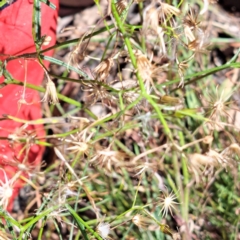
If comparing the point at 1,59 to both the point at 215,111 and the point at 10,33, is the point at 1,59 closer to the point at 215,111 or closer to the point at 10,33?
the point at 10,33

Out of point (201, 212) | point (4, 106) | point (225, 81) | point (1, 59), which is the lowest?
point (201, 212)

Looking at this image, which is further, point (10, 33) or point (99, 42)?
point (99, 42)

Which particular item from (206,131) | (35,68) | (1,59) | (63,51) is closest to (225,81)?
(206,131)

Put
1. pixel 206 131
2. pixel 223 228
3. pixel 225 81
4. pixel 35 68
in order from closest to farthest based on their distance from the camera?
1. pixel 35 68
2. pixel 223 228
3. pixel 206 131
4. pixel 225 81

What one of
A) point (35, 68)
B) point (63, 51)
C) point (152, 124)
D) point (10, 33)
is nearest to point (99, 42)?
point (63, 51)

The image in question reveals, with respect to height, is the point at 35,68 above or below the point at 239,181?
above

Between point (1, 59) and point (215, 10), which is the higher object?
point (1, 59)

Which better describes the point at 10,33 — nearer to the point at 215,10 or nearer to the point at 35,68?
the point at 35,68

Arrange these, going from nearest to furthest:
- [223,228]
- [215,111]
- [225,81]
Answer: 1. [215,111]
2. [223,228]
3. [225,81]

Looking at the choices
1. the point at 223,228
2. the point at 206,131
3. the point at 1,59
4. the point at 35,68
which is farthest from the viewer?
the point at 206,131
